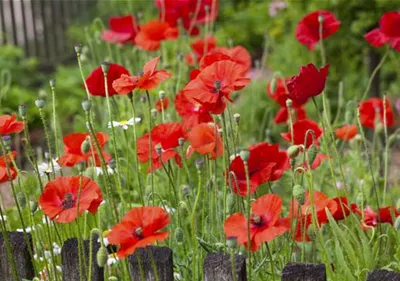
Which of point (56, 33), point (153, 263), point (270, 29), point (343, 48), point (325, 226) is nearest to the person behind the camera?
point (153, 263)

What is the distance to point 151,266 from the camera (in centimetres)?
187

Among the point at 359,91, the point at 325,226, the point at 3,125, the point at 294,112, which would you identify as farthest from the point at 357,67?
the point at 3,125

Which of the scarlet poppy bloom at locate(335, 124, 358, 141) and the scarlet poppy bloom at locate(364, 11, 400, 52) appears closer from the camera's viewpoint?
the scarlet poppy bloom at locate(364, 11, 400, 52)

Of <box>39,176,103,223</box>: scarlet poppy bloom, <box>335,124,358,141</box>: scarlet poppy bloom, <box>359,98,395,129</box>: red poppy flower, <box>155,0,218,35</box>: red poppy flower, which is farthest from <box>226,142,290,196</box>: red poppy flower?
<box>155,0,218,35</box>: red poppy flower

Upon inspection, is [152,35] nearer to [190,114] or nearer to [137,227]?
[190,114]

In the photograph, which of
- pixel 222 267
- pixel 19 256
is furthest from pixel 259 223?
pixel 19 256

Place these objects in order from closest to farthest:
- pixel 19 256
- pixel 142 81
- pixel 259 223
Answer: pixel 259 223 < pixel 142 81 < pixel 19 256

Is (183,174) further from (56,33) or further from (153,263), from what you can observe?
(56,33)

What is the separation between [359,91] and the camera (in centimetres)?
565

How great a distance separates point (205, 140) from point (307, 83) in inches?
10.5

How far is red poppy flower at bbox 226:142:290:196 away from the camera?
199 cm

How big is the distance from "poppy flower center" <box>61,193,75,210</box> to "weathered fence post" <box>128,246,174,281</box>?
0.53 ft

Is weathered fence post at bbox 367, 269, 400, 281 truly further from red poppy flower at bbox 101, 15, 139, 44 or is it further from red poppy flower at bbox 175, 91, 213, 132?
red poppy flower at bbox 101, 15, 139, 44

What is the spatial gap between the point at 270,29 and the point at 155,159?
14.9ft
